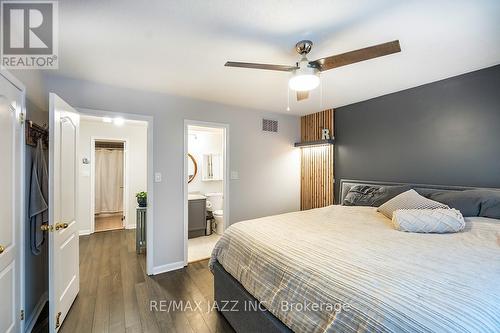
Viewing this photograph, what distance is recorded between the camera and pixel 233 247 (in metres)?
1.96

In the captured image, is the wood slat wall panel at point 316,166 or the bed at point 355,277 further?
the wood slat wall panel at point 316,166

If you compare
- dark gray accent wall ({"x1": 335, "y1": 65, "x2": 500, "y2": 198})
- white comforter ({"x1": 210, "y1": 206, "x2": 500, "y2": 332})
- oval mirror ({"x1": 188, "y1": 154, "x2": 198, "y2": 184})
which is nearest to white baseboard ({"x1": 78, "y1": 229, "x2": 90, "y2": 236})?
oval mirror ({"x1": 188, "y1": 154, "x2": 198, "y2": 184})

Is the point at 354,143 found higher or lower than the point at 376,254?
higher

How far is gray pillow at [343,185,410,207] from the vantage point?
2.72m

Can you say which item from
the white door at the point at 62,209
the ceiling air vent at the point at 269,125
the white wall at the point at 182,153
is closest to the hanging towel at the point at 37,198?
the white door at the point at 62,209

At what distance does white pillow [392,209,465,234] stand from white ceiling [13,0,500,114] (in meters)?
1.43

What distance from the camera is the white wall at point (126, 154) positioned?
15.1ft

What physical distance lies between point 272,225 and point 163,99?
89.4 inches

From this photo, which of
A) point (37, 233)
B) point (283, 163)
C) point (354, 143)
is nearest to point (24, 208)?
point (37, 233)

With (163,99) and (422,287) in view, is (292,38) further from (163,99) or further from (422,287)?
(163,99)

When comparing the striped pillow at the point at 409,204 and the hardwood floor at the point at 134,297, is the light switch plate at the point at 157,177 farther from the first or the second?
the striped pillow at the point at 409,204

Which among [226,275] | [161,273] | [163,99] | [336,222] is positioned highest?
[163,99]

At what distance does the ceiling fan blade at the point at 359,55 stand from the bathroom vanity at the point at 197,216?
3.46 meters

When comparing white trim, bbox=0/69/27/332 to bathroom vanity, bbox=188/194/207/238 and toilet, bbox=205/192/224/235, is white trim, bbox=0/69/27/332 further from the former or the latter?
toilet, bbox=205/192/224/235
